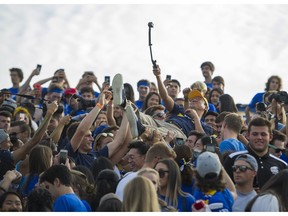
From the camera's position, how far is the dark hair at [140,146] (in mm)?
11070

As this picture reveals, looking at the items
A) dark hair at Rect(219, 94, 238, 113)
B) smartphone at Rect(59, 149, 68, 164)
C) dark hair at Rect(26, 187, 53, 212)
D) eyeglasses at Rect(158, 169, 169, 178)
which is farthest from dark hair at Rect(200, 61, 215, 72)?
dark hair at Rect(26, 187, 53, 212)

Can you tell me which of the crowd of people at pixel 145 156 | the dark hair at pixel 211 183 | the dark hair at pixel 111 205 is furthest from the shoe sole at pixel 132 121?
the dark hair at pixel 111 205

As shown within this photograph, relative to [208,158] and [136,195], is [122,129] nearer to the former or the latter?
[208,158]

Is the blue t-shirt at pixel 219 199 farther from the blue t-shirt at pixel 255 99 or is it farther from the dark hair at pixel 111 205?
the blue t-shirt at pixel 255 99

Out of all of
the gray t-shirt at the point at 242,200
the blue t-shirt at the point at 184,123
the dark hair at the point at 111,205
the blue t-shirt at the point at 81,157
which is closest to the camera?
the dark hair at the point at 111,205

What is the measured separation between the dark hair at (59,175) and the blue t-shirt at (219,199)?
1439mm

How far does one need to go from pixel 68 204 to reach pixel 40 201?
0.32 meters

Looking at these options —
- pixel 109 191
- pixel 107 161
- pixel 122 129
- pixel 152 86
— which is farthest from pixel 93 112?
pixel 152 86

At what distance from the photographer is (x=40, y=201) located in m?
9.26

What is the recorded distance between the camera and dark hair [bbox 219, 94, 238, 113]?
15165 mm

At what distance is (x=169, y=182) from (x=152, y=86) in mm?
8203

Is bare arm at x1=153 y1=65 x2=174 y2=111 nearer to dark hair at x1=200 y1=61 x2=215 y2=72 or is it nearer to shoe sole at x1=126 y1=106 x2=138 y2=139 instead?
shoe sole at x1=126 y1=106 x2=138 y2=139

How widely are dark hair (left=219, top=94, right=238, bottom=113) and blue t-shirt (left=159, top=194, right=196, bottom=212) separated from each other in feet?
18.8

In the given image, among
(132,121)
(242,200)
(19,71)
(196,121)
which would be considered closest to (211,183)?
(242,200)
